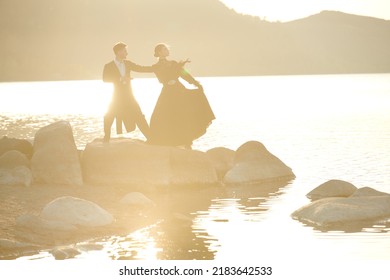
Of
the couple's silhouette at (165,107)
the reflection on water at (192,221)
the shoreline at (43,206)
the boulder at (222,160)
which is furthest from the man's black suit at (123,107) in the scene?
the boulder at (222,160)

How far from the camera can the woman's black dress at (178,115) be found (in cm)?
2177

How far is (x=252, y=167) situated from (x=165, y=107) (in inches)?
133

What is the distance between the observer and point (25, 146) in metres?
23.2

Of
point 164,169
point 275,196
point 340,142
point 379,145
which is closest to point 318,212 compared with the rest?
point 275,196

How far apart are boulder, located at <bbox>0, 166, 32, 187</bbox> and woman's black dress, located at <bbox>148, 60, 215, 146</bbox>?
11.0 ft

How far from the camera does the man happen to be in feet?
68.2

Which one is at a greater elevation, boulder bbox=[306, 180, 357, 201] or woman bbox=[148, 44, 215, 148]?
woman bbox=[148, 44, 215, 148]

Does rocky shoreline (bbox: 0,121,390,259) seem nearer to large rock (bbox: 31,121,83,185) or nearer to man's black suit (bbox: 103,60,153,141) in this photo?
large rock (bbox: 31,121,83,185)

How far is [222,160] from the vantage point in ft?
Result: 82.0

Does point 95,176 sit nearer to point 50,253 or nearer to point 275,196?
point 275,196

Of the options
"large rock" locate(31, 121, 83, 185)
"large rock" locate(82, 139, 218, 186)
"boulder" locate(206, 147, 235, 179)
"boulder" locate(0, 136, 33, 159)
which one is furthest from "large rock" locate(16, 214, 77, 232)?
"boulder" locate(206, 147, 235, 179)

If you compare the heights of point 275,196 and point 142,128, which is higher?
point 142,128

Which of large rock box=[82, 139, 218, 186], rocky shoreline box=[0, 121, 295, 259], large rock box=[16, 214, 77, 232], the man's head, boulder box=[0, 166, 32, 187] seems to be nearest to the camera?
large rock box=[16, 214, 77, 232]

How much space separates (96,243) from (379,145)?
2436 cm
